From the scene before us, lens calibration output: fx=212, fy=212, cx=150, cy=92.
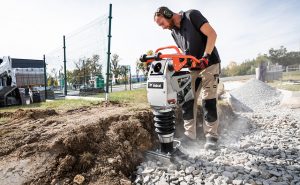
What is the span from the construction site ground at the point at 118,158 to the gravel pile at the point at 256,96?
510 centimetres

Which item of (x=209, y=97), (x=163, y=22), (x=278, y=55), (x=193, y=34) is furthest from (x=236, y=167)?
(x=278, y=55)

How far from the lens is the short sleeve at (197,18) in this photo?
2652 mm

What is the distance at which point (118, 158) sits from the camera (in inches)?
98.1

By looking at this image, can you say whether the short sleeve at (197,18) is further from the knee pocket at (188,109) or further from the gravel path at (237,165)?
the gravel path at (237,165)

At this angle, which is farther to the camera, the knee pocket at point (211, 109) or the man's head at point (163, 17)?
the knee pocket at point (211, 109)

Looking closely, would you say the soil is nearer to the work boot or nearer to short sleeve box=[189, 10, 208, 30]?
the work boot

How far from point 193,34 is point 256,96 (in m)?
7.68

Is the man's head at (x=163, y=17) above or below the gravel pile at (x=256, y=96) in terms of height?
above

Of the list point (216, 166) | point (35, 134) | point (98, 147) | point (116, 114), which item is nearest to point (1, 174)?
point (35, 134)

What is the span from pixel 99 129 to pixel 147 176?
0.91 m

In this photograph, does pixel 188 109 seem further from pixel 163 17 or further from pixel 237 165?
pixel 163 17

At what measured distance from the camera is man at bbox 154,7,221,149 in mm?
2662

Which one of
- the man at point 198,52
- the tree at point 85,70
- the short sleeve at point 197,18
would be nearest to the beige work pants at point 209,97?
the man at point 198,52

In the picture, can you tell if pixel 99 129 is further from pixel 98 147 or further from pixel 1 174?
pixel 1 174
